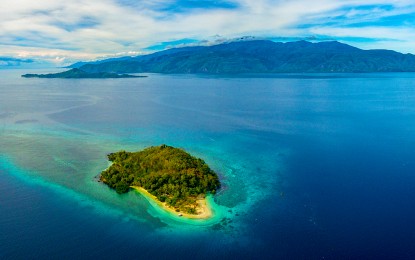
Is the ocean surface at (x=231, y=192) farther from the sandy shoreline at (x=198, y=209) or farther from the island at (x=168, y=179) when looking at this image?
the island at (x=168, y=179)

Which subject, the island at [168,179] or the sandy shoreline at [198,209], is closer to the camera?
the sandy shoreline at [198,209]

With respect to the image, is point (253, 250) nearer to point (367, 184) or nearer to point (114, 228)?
point (114, 228)

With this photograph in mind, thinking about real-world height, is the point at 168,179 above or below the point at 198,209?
above

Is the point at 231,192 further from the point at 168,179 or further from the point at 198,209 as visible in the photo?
the point at 168,179

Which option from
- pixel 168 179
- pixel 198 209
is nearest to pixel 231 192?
pixel 198 209

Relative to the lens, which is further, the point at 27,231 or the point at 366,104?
the point at 366,104

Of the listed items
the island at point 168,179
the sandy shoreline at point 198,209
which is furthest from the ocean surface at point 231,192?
the island at point 168,179

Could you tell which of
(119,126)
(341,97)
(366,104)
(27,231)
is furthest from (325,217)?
(341,97)
